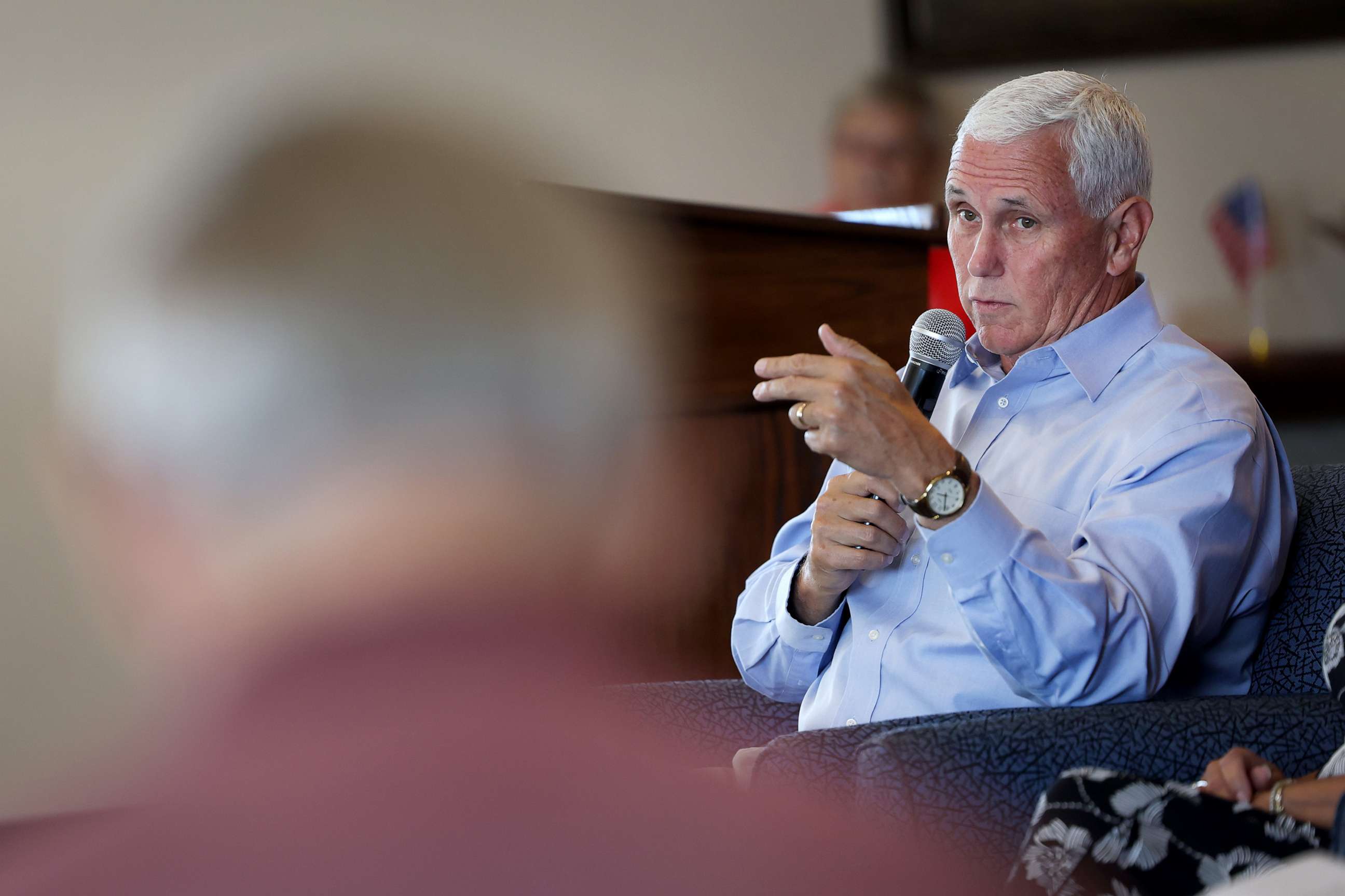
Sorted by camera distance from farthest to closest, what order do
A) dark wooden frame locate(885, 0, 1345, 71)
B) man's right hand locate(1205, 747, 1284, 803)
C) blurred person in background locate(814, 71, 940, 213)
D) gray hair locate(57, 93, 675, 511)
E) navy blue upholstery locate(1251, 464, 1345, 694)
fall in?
dark wooden frame locate(885, 0, 1345, 71)
blurred person in background locate(814, 71, 940, 213)
navy blue upholstery locate(1251, 464, 1345, 694)
man's right hand locate(1205, 747, 1284, 803)
gray hair locate(57, 93, 675, 511)

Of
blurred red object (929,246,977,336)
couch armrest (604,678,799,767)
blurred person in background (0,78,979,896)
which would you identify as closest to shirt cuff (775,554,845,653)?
couch armrest (604,678,799,767)

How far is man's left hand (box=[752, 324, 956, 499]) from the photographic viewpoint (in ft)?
3.94

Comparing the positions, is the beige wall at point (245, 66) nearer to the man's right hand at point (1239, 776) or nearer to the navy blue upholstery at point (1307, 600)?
the man's right hand at point (1239, 776)

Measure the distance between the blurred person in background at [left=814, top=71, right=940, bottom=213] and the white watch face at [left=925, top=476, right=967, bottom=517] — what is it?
2.55m

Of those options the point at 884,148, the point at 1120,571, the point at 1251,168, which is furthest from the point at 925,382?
the point at 1251,168

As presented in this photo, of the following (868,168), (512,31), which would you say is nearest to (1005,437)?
(868,168)

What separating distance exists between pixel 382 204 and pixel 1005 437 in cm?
127

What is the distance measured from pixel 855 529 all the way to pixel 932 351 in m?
0.21

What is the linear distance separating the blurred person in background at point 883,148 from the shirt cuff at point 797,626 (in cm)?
231

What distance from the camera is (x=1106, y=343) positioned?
1.46m

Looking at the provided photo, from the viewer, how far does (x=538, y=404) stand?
0.37 meters

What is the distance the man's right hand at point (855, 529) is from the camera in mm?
1359

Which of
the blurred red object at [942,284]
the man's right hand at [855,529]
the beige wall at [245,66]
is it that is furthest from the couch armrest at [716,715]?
the blurred red object at [942,284]

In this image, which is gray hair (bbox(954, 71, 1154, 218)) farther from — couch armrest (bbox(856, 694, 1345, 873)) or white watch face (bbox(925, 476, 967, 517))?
couch armrest (bbox(856, 694, 1345, 873))
